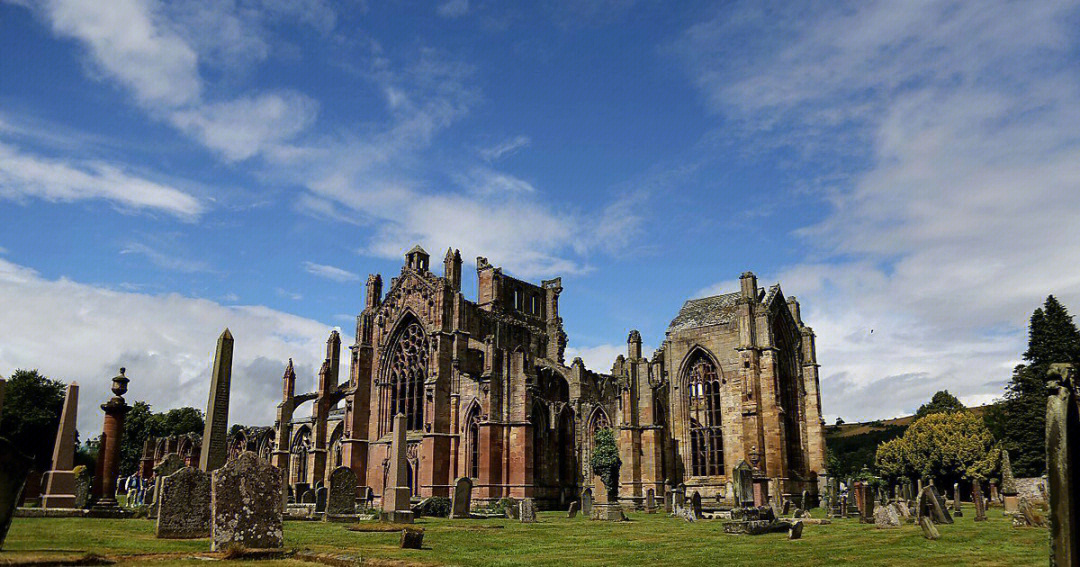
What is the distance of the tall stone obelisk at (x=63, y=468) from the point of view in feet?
68.1

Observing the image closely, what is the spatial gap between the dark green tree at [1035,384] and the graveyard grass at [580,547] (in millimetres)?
37684

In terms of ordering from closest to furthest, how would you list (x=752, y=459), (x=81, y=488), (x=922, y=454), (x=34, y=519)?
(x=34, y=519)
(x=81, y=488)
(x=752, y=459)
(x=922, y=454)

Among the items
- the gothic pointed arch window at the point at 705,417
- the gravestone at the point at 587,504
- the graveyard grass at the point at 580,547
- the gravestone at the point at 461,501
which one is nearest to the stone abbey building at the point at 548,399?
the gothic pointed arch window at the point at 705,417

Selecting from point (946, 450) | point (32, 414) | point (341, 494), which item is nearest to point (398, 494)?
point (341, 494)

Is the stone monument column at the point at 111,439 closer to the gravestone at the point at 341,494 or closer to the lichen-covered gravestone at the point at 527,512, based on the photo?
the gravestone at the point at 341,494

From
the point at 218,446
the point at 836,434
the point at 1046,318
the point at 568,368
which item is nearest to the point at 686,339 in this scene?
the point at 568,368

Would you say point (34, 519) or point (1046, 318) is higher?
point (1046, 318)

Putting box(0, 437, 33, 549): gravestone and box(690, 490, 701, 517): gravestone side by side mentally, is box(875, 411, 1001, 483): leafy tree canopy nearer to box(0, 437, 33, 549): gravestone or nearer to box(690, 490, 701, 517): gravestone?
box(690, 490, 701, 517): gravestone

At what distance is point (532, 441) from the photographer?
132ft

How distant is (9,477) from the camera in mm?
9258

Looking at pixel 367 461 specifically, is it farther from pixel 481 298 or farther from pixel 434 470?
A: pixel 481 298

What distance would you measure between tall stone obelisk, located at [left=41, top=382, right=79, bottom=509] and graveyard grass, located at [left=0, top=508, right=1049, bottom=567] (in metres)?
1.79

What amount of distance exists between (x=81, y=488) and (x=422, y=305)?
22780mm

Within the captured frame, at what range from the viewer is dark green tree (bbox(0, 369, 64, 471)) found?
55.1 meters
